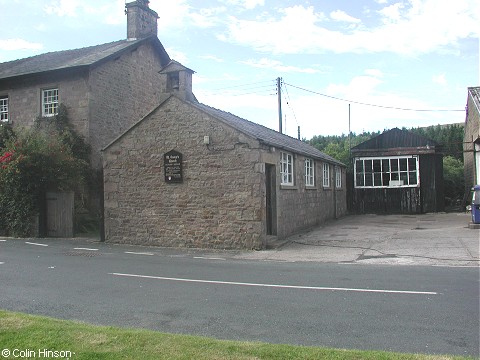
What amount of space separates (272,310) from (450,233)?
40.5 feet

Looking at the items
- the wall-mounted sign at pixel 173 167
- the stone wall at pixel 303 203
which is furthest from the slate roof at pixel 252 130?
the wall-mounted sign at pixel 173 167

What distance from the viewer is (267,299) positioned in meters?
7.47

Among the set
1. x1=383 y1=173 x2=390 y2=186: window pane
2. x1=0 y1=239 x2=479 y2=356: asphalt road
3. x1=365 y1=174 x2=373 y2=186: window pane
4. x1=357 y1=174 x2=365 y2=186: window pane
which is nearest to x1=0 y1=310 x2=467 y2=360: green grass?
x1=0 y1=239 x2=479 y2=356: asphalt road

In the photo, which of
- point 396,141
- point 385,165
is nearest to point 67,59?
point 385,165

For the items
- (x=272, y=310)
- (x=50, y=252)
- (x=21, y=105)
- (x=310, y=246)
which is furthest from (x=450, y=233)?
(x=21, y=105)

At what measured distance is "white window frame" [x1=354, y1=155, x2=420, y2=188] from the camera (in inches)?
1141

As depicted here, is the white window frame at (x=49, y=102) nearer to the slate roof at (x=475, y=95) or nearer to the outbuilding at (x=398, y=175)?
the outbuilding at (x=398, y=175)

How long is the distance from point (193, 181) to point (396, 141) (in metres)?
18.4

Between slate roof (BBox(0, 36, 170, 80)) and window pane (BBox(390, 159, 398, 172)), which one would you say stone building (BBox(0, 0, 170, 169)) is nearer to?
slate roof (BBox(0, 36, 170, 80))

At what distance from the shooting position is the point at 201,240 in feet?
51.0

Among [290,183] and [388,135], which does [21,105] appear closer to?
[290,183]

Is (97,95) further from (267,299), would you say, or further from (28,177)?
(267,299)

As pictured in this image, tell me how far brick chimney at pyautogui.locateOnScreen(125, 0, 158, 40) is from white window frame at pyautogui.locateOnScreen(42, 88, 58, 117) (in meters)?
5.74

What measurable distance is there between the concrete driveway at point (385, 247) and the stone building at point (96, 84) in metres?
12.0
